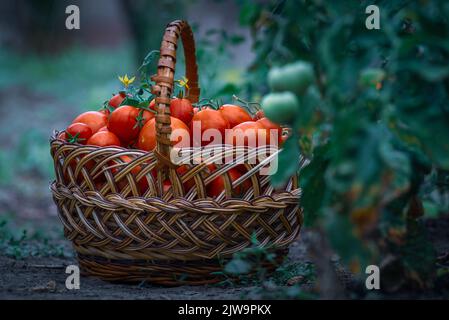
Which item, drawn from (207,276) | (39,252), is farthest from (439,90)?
(39,252)

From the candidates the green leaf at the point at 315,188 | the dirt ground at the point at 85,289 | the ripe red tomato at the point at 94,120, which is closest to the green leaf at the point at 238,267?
the dirt ground at the point at 85,289

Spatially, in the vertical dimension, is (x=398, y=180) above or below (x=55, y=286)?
above

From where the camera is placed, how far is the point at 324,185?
1.46m

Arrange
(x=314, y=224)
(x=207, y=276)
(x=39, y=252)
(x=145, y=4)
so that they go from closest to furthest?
1. (x=314, y=224)
2. (x=207, y=276)
3. (x=39, y=252)
4. (x=145, y=4)

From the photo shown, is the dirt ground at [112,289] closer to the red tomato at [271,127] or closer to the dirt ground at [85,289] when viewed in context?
the dirt ground at [85,289]

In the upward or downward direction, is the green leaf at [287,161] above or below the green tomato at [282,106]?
below

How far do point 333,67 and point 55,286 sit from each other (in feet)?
3.35

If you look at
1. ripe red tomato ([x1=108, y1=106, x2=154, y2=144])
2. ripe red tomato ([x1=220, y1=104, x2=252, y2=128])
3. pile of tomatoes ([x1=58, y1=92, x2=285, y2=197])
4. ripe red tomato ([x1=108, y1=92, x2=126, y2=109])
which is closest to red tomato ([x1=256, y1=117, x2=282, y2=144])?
pile of tomatoes ([x1=58, y1=92, x2=285, y2=197])

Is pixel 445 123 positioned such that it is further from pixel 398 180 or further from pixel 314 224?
pixel 314 224

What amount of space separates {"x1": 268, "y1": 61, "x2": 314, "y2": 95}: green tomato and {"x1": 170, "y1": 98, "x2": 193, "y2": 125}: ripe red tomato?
2.14 feet

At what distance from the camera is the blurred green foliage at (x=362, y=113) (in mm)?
1131

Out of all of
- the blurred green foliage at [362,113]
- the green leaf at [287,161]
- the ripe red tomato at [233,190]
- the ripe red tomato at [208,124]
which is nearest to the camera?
the blurred green foliage at [362,113]

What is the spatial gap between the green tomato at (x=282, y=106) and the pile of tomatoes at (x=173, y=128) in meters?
0.46
